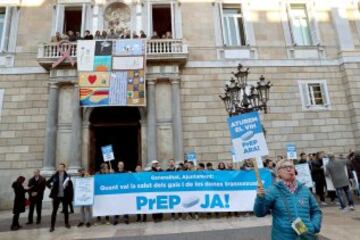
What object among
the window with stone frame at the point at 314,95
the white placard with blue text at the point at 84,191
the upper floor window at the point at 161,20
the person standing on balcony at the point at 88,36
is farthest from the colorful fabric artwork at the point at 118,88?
the window with stone frame at the point at 314,95

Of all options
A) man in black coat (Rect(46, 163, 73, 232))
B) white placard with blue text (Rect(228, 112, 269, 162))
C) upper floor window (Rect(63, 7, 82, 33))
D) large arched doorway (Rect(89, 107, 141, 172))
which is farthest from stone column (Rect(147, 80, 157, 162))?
white placard with blue text (Rect(228, 112, 269, 162))

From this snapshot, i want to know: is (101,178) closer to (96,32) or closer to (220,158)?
(220,158)

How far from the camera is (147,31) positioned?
16.8 metres

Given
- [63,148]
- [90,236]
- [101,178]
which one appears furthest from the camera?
[63,148]

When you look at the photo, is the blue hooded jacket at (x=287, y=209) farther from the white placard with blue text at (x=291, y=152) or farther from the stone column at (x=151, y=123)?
the white placard with blue text at (x=291, y=152)

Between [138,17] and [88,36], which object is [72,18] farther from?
[138,17]

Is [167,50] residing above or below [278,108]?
above

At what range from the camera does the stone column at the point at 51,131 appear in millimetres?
14305

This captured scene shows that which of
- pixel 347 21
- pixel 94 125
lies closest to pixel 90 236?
pixel 94 125

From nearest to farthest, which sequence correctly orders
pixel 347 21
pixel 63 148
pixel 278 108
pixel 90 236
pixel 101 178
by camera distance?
1. pixel 90 236
2. pixel 101 178
3. pixel 63 148
4. pixel 278 108
5. pixel 347 21

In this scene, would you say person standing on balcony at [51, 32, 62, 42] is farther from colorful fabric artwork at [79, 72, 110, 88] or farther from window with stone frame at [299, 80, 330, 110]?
window with stone frame at [299, 80, 330, 110]

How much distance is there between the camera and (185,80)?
53.2 ft

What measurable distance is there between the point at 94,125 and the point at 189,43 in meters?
6.78

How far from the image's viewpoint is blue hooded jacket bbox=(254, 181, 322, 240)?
3.16 meters
